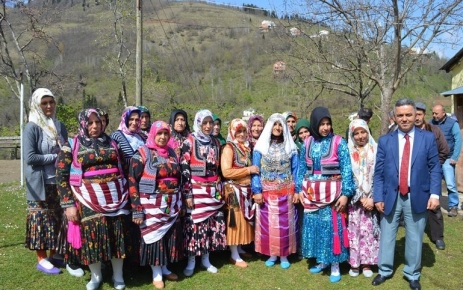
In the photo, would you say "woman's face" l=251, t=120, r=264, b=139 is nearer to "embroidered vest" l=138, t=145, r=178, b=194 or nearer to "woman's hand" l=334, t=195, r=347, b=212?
"woman's hand" l=334, t=195, r=347, b=212

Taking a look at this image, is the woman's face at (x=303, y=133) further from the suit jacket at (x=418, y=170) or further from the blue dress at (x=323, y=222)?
the suit jacket at (x=418, y=170)

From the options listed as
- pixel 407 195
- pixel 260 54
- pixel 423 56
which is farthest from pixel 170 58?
pixel 407 195

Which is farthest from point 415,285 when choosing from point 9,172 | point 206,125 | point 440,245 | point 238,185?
point 9,172

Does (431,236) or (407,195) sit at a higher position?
(407,195)

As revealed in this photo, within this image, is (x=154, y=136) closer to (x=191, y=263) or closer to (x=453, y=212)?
(x=191, y=263)

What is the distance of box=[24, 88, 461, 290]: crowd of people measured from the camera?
3.34 m

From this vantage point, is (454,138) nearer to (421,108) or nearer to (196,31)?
(421,108)

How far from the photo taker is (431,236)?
16.0 ft

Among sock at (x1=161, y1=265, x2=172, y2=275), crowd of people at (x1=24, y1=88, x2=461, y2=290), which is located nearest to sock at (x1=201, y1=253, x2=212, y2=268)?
crowd of people at (x1=24, y1=88, x2=461, y2=290)

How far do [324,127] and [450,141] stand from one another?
309 centimetres

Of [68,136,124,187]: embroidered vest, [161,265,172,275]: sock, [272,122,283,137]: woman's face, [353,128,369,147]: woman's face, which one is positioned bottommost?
[161,265,172,275]: sock

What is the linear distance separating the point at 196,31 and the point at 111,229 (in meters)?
68.8

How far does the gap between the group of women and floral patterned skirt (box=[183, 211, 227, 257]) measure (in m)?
0.01

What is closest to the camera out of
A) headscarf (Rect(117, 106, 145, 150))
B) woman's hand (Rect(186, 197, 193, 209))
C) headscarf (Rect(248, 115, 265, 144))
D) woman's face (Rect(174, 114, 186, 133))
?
woman's hand (Rect(186, 197, 193, 209))
